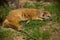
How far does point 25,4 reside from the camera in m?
6.71

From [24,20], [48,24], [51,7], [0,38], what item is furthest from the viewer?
[51,7]

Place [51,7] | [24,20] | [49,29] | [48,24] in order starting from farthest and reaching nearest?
[51,7]
[24,20]
[48,24]
[49,29]

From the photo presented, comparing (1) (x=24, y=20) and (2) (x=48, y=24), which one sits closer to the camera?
(2) (x=48, y=24)

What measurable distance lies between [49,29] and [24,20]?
91 centimetres

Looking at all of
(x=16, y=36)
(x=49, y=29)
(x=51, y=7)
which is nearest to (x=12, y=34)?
(x=16, y=36)

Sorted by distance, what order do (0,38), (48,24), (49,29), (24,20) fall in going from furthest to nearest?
(24,20) → (48,24) → (49,29) → (0,38)

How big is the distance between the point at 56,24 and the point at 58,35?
2.16 feet

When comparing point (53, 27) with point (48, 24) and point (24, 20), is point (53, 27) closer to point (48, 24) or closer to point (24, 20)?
point (48, 24)

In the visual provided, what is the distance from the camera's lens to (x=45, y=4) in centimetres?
679

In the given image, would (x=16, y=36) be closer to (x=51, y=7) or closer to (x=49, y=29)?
(x=49, y=29)

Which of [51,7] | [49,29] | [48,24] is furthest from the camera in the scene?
[51,7]

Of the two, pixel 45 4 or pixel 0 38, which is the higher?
pixel 45 4

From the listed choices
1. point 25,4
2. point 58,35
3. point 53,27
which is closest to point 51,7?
point 25,4

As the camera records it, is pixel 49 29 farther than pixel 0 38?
Yes
